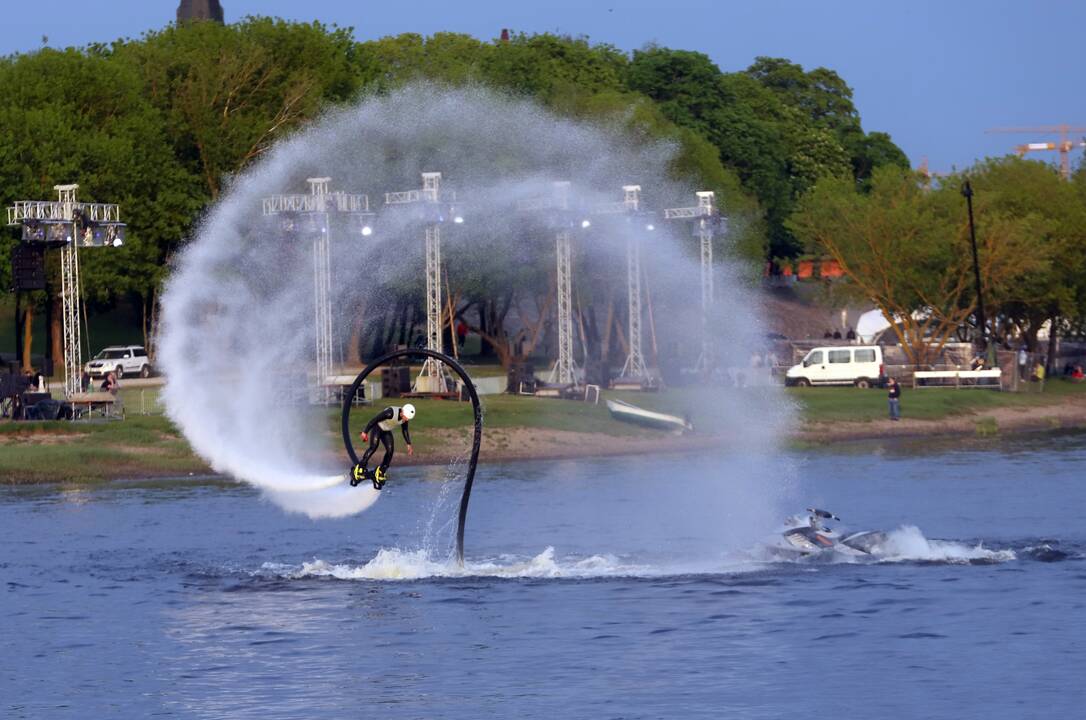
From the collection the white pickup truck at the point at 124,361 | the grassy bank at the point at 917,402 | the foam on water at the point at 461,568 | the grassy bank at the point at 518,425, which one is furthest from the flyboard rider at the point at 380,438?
the white pickup truck at the point at 124,361

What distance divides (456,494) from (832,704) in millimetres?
26490

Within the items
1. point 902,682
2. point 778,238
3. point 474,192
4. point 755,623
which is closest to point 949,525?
point 755,623

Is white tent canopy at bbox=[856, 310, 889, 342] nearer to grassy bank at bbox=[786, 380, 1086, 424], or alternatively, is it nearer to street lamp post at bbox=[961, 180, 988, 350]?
street lamp post at bbox=[961, 180, 988, 350]

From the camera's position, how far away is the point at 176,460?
199 ft

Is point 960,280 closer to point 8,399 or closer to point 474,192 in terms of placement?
point 474,192

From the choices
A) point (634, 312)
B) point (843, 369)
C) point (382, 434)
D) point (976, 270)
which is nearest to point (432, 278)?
point (634, 312)

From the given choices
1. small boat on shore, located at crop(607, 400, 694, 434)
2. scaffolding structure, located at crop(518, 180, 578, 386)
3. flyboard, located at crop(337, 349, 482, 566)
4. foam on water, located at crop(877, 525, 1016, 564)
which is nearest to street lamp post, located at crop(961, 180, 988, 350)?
scaffolding structure, located at crop(518, 180, 578, 386)

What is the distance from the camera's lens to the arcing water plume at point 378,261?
43.1 meters

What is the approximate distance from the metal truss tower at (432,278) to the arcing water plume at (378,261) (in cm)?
167

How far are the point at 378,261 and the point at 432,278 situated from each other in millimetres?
7239

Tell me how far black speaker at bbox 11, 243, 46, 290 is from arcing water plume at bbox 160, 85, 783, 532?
21.9 ft

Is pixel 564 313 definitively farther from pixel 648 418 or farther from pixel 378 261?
pixel 378 261

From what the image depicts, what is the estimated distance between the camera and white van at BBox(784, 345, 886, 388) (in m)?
89.6

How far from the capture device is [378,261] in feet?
258
